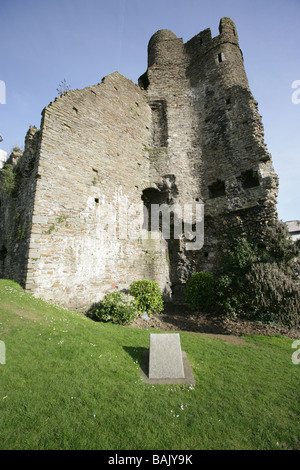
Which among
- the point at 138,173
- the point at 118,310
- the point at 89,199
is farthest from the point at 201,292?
the point at 138,173

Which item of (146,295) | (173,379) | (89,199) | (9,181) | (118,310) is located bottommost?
(173,379)

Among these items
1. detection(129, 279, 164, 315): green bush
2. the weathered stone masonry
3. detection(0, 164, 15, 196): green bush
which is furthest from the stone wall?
detection(0, 164, 15, 196): green bush

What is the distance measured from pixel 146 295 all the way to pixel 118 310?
1.48 metres

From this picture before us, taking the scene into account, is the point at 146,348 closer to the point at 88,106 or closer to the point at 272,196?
the point at 272,196

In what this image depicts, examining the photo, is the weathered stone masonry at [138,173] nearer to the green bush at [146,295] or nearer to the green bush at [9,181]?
the green bush at [9,181]

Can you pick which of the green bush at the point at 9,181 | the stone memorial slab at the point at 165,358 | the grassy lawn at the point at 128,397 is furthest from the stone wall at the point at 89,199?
the stone memorial slab at the point at 165,358

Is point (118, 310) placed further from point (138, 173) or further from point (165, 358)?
point (138, 173)

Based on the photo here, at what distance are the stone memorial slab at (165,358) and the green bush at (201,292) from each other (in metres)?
5.18

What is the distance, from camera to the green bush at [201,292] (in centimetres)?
909

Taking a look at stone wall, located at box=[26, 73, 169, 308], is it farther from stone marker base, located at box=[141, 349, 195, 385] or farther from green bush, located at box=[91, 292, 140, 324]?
stone marker base, located at box=[141, 349, 195, 385]

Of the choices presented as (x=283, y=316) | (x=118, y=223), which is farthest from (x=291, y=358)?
(x=118, y=223)

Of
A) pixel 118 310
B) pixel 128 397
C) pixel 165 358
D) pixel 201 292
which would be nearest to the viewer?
pixel 128 397

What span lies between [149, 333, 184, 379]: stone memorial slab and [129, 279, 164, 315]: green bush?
427 cm

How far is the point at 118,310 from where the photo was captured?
24.4ft
